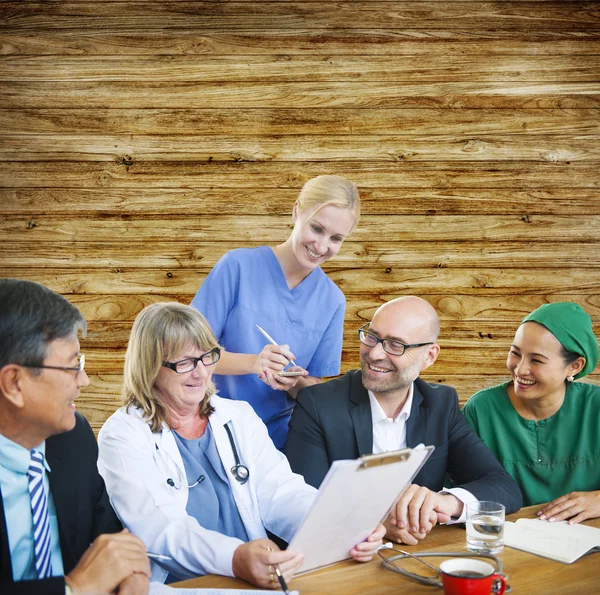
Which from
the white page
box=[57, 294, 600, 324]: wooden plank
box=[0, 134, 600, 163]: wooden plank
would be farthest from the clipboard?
box=[0, 134, 600, 163]: wooden plank

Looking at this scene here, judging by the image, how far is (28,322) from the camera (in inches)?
56.4

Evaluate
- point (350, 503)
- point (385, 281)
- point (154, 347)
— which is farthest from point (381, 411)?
point (385, 281)

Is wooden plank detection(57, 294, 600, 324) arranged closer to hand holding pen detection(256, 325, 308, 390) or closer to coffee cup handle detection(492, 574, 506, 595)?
hand holding pen detection(256, 325, 308, 390)

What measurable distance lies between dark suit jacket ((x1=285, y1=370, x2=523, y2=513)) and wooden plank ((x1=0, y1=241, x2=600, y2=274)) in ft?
4.63

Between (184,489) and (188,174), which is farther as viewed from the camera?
(188,174)

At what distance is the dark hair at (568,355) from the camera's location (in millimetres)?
2477

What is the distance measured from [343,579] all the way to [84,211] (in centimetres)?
268

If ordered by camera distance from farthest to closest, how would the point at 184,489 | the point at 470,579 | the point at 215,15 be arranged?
the point at 215,15, the point at 184,489, the point at 470,579

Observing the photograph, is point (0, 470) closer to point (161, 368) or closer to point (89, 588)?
point (89, 588)

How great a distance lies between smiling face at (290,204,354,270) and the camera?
8.38 feet

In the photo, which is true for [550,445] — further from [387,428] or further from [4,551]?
[4,551]

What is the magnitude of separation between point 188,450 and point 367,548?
615 millimetres

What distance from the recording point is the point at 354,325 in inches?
150

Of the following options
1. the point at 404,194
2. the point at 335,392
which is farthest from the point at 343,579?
the point at 404,194
